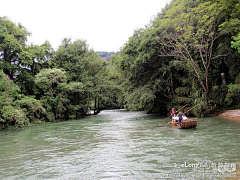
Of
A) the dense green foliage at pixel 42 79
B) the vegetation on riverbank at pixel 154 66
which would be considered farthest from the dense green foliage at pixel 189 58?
the dense green foliage at pixel 42 79

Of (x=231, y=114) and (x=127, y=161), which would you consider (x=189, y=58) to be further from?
(x=127, y=161)

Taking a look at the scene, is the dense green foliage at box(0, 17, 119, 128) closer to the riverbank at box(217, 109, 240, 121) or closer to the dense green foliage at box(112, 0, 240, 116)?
the dense green foliage at box(112, 0, 240, 116)

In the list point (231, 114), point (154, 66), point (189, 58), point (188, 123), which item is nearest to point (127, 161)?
point (188, 123)

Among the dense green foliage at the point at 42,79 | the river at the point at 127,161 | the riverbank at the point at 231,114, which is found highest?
the dense green foliage at the point at 42,79

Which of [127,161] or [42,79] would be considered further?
[42,79]

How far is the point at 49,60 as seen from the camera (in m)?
32.9

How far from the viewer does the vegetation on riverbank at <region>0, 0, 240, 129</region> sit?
20.5 metres

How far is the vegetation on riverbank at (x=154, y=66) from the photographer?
2053 cm

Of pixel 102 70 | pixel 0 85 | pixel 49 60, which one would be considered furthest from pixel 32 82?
pixel 102 70

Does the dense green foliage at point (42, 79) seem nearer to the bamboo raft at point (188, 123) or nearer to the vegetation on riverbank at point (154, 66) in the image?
the vegetation on riverbank at point (154, 66)

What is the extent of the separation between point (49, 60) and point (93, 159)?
28.2 meters

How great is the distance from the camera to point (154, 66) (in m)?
27.3

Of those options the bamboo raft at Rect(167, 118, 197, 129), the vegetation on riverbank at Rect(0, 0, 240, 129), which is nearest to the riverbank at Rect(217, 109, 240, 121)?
the vegetation on riverbank at Rect(0, 0, 240, 129)

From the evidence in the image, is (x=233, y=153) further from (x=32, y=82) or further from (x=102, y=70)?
(x=102, y=70)
